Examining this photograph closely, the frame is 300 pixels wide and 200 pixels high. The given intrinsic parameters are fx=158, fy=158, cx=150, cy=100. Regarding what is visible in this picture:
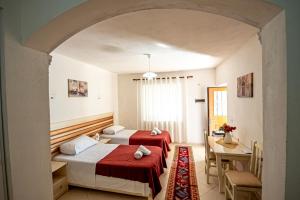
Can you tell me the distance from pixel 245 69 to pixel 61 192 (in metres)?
3.80

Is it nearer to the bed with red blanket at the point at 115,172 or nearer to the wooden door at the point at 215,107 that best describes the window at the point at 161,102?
the wooden door at the point at 215,107

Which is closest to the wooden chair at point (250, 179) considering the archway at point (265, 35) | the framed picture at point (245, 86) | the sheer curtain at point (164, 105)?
the framed picture at point (245, 86)

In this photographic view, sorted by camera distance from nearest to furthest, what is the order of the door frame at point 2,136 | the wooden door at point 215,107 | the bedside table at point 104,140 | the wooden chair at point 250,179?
1. the door frame at point 2,136
2. the wooden chair at point 250,179
3. the bedside table at point 104,140
4. the wooden door at point 215,107

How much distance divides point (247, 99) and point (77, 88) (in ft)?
11.9

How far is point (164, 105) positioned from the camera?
555 cm

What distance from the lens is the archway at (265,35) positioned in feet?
2.54

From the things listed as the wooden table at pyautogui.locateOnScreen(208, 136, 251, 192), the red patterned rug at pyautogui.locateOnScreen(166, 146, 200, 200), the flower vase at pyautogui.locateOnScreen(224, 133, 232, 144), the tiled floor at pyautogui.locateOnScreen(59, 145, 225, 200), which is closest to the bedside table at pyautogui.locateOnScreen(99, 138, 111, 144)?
the tiled floor at pyautogui.locateOnScreen(59, 145, 225, 200)

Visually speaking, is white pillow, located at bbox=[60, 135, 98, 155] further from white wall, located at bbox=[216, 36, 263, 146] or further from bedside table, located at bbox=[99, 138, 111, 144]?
white wall, located at bbox=[216, 36, 263, 146]

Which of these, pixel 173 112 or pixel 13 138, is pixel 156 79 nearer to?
pixel 173 112

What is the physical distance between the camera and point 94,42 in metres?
2.57

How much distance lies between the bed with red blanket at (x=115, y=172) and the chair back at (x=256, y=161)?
4.69ft

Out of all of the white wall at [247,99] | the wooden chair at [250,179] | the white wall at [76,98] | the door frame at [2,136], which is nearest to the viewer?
the door frame at [2,136]

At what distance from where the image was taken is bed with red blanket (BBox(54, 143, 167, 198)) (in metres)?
2.46

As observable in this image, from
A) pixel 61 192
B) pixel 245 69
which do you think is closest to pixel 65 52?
pixel 61 192
